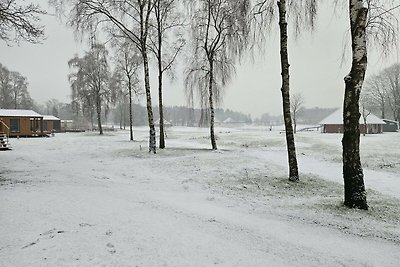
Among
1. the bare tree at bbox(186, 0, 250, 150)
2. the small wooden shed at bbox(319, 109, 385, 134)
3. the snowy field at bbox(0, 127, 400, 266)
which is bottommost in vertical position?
the snowy field at bbox(0, 127, 400, 266)

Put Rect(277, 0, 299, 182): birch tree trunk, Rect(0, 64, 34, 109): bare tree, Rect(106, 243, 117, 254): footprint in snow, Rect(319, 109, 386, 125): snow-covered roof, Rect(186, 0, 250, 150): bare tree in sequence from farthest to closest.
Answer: Rect(319, 109, 386, 125): snow-covered roof
Rect(0, 64, 34, 109): bare tree
Rect(186, 0, 250, 150): bare tree
Rect(277, 0, 299, 182): birch tree trunk
Rect(106, 243, 117, 254): footprint in snow

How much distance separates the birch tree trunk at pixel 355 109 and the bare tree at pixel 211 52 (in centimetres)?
833

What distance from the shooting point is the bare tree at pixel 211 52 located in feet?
52.1

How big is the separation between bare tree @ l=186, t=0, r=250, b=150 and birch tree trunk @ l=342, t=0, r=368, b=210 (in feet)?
27.3

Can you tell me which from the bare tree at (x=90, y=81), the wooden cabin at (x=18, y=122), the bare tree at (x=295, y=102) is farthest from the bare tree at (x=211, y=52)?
the bare tree at (x=295, y=102)

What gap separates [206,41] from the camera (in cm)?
1794

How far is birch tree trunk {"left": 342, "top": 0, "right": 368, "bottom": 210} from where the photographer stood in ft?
20.5

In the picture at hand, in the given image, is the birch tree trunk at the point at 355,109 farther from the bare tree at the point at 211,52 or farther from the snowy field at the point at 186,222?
the bare tree at the point at 211,52

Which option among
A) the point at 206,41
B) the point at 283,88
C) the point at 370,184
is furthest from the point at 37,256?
the point at 206,41

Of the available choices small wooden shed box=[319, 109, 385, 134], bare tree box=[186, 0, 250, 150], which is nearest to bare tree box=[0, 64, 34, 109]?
bare tree box=[186, 0, 250, 150]

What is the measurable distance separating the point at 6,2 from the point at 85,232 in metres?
8.66

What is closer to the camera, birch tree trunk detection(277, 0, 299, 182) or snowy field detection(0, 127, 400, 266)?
snowy field detection(0, 127, 400, 266)

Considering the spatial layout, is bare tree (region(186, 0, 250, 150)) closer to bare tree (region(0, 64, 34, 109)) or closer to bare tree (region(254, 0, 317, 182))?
bare tree (region(254, 0, 317, 182))

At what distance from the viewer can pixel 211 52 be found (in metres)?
17.9
